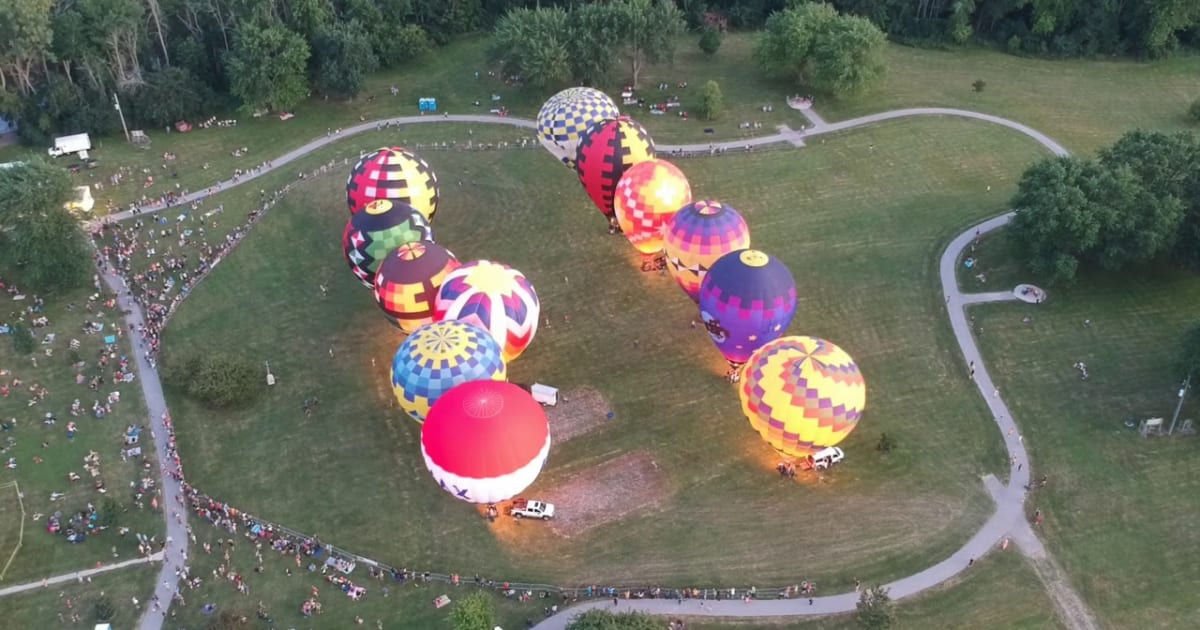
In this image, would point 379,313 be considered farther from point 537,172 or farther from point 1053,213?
point 1053,213

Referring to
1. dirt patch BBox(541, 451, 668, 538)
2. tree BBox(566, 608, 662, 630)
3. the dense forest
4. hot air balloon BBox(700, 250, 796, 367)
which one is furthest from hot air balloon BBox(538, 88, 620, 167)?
tree BBox(566, 608, 662, 630)

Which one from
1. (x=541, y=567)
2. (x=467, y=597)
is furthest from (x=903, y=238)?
(x=467, y=597)

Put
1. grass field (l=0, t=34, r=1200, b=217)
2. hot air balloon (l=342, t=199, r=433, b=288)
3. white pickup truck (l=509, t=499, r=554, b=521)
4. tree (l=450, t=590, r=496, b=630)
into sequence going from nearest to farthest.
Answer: tree (l=450, t=590, r=496, b=630)
white pickup truck (l=509, t=499, r=554, b=521)
hot air balloon (l=342, t=199, r=433, b=288)
grass field (l=0, t=34, r=1200, b=217)

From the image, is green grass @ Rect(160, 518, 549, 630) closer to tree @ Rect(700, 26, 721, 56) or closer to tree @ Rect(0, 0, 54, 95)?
tree @ Rect(0, 0, 54, 95)

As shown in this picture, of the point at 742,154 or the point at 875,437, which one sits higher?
the point at 742,154

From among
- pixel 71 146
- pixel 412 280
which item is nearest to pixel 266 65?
pixel 71 146

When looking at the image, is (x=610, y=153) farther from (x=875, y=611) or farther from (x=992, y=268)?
(x=875, y=611)
